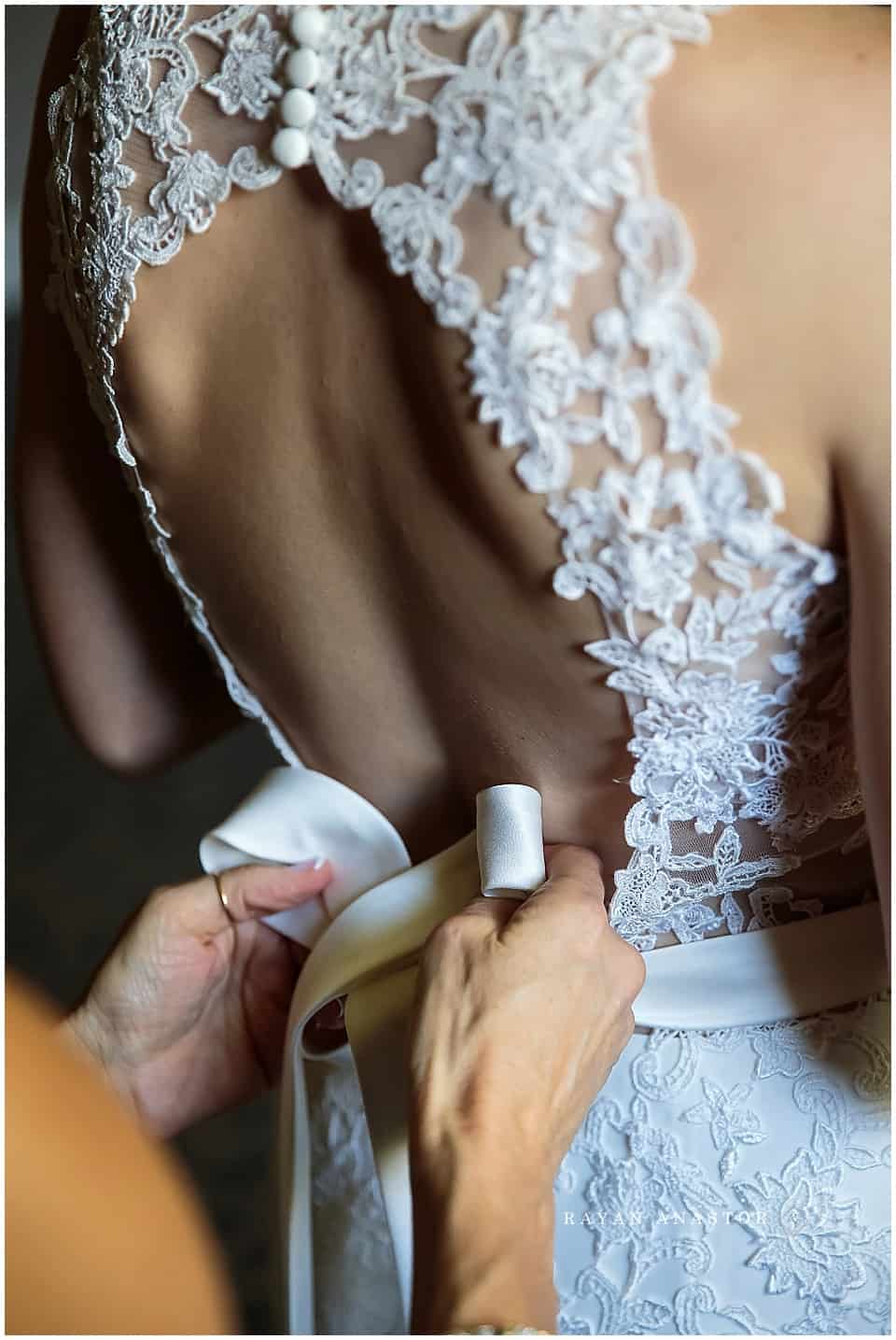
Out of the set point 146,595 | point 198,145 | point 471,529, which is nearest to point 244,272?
point 198,145

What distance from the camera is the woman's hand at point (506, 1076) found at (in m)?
0.62

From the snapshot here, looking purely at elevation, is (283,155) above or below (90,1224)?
above

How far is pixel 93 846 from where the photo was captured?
224 cm

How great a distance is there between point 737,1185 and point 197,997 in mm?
459

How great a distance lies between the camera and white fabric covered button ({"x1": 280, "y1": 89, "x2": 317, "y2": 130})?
59cm

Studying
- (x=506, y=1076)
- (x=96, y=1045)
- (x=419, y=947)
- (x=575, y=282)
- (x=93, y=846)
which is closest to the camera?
(x=575, y=282)

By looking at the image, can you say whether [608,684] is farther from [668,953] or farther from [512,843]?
[668,953]

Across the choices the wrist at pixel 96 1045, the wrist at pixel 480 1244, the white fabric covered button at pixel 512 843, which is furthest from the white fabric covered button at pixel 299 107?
the wrist at pixel 96 1045

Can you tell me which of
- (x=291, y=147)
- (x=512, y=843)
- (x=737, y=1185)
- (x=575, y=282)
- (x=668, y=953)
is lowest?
(x=737, y=1185)

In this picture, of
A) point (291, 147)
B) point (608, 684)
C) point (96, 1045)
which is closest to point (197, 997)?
point (96, 1045)

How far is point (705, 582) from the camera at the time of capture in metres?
0.62

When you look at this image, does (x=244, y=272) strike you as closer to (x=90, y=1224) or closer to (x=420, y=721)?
(x=420, y=721)

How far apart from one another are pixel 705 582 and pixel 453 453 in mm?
143

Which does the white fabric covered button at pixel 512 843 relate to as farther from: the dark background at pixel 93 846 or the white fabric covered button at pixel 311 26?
the dark background at pixel 93 846
